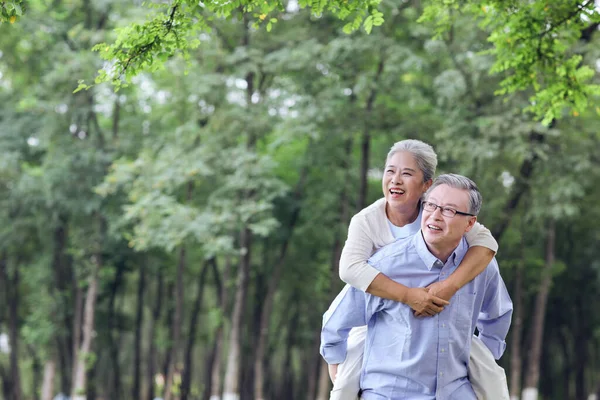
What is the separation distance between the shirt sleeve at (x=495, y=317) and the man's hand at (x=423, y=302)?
0.43 m

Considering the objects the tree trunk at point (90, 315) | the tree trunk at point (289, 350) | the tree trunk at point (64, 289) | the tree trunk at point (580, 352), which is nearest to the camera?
the tree trunk at point (90, 315)

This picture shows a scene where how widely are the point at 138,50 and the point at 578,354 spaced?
29581mm

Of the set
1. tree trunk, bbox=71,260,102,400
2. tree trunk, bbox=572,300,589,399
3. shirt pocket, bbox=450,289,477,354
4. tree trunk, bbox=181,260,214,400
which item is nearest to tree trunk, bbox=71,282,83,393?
tree trunk, bbox=71,260,102,400

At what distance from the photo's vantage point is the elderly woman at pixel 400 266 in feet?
13.3

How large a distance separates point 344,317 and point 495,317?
2.45 ft

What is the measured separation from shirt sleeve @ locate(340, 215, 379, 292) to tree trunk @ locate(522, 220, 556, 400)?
21.7 m

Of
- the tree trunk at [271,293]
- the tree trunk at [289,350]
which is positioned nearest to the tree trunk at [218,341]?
the tree trunk at [271,293]

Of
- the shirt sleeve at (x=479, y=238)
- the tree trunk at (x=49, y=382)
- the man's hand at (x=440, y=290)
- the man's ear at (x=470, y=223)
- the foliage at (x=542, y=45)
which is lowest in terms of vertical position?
the tree trunk at (x=49, y=382)

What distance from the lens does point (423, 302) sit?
401 cm

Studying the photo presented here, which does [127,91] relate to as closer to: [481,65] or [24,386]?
[481,65]

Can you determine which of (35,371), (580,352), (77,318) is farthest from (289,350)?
(580,352)

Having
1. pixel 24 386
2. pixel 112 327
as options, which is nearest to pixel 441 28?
pixel 112 327

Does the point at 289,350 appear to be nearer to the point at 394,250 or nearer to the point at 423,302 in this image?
the point at 394,250

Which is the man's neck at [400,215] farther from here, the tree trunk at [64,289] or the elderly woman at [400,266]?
the tree trunk at [64,289]
